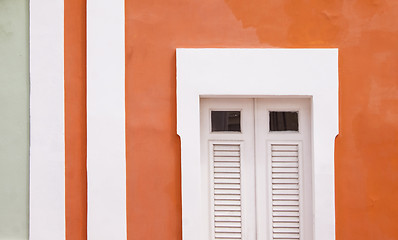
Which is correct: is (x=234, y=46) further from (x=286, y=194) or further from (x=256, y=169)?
(x=286, y=194)

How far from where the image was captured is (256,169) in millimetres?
4438

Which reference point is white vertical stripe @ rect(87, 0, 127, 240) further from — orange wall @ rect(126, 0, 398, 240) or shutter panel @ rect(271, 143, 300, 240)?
shutter panel @ rect(271, 143, 300, 240)

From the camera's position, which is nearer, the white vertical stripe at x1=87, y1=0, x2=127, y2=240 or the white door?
the white vertical stripe at x1=87, y1=0, x2=127, y2=240

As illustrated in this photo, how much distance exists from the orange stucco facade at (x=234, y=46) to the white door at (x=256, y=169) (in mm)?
315

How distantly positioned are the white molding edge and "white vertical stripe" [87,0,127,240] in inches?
20.1

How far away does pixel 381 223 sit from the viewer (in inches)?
168

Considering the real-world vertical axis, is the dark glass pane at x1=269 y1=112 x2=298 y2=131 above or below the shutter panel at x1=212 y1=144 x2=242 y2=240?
above

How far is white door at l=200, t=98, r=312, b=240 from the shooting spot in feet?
14.5

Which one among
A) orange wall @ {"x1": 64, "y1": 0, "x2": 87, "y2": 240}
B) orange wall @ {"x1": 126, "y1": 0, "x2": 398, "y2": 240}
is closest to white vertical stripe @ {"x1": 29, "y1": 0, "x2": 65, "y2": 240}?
orange wall @ {"x1": 64, "y1": 0, "x2": 87, "y2": 240}

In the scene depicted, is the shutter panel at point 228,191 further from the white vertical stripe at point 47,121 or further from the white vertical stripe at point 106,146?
the white vertical stripe at point 47,121

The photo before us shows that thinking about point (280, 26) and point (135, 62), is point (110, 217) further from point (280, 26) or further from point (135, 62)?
point (280, 26)

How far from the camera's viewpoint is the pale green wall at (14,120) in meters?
4.36

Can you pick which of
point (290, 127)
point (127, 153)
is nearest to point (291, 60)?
point (290, 127)

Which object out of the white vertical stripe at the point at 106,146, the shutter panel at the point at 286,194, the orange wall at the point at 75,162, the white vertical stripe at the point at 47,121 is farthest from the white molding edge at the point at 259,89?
the white vertical stripe at the point at 47,121
